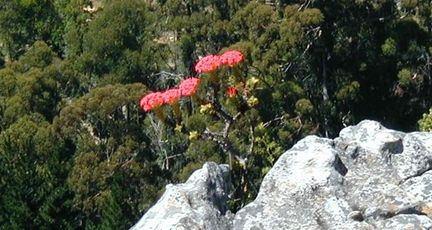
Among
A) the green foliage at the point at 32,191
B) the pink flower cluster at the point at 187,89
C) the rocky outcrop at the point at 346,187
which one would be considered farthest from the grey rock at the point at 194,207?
the green foliage at the point at 32,191

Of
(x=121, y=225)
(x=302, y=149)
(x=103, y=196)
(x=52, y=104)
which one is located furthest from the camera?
(x=52, y=104)

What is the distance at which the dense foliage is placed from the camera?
23.0m

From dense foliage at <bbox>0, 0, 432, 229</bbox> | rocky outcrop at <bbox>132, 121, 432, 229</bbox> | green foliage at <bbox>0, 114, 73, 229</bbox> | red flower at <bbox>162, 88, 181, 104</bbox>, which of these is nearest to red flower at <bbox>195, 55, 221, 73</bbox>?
red flower at <bbox>162, 88, 181, 104</bbox>

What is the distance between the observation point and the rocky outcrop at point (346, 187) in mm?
9789

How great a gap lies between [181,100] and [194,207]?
1431 centimetres

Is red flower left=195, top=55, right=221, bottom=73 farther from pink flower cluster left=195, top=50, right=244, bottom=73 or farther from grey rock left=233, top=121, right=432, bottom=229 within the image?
grey rock left=233, top=121, right=432, bottom=229

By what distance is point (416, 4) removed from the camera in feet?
96.4

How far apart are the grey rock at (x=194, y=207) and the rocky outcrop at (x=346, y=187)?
0.03 metres

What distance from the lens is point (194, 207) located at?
10.3 metres

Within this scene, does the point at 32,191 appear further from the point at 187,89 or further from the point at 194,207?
the point at 194,207

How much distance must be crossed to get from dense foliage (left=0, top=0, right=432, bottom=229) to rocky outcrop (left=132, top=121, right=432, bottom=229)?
407 inches

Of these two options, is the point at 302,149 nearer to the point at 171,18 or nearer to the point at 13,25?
the point at 171,18

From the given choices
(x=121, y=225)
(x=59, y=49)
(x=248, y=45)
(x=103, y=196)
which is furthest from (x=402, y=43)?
(x=59, y=49)

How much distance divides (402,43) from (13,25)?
19517 mm
